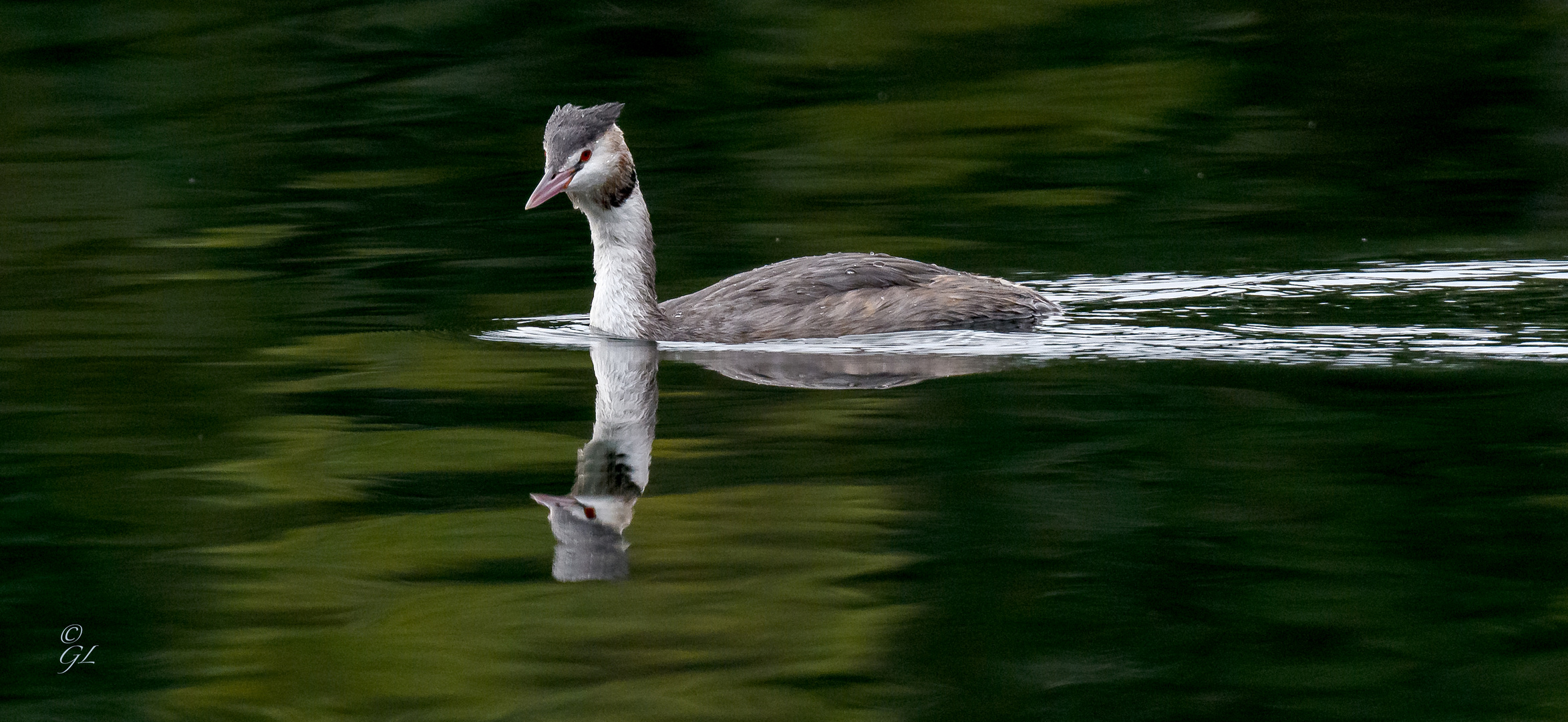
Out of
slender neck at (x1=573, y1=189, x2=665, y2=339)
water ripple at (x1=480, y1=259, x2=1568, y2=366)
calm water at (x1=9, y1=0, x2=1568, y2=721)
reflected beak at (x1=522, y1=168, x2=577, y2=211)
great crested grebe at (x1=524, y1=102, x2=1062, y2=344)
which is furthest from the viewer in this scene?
slender neck at (x1=573, y1=189, x2=665, y2=339)

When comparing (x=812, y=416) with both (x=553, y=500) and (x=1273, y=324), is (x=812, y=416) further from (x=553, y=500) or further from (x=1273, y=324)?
(x=1273, y=324)

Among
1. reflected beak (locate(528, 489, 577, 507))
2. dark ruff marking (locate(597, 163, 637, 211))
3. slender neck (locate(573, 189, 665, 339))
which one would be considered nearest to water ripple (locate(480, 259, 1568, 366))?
slender neck (locate(573, 189, 665, 339))

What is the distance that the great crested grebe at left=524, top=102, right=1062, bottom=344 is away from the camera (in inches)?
448

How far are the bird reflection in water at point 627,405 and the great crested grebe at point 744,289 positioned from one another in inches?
9.2

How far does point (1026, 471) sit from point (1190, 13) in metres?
16.3

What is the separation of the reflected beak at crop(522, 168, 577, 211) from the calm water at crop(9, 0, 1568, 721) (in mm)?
838

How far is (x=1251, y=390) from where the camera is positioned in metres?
9.47

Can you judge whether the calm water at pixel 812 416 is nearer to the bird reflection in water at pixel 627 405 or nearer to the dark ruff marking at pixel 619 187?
the bird reflection in water at pixel 627 405

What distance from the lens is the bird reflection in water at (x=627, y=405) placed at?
740cm

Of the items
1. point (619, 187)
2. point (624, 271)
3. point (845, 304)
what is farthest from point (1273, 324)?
point (619, 187)

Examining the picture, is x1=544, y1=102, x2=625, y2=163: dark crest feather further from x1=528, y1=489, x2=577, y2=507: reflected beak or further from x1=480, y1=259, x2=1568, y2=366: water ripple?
x1=528, y1=489, x2=577, y2=507: reflected beak

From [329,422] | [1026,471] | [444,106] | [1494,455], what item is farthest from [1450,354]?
[444,106]

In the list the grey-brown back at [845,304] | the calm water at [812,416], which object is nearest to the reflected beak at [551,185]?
the calm water at [812,416]

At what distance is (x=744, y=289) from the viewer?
1153 cm
